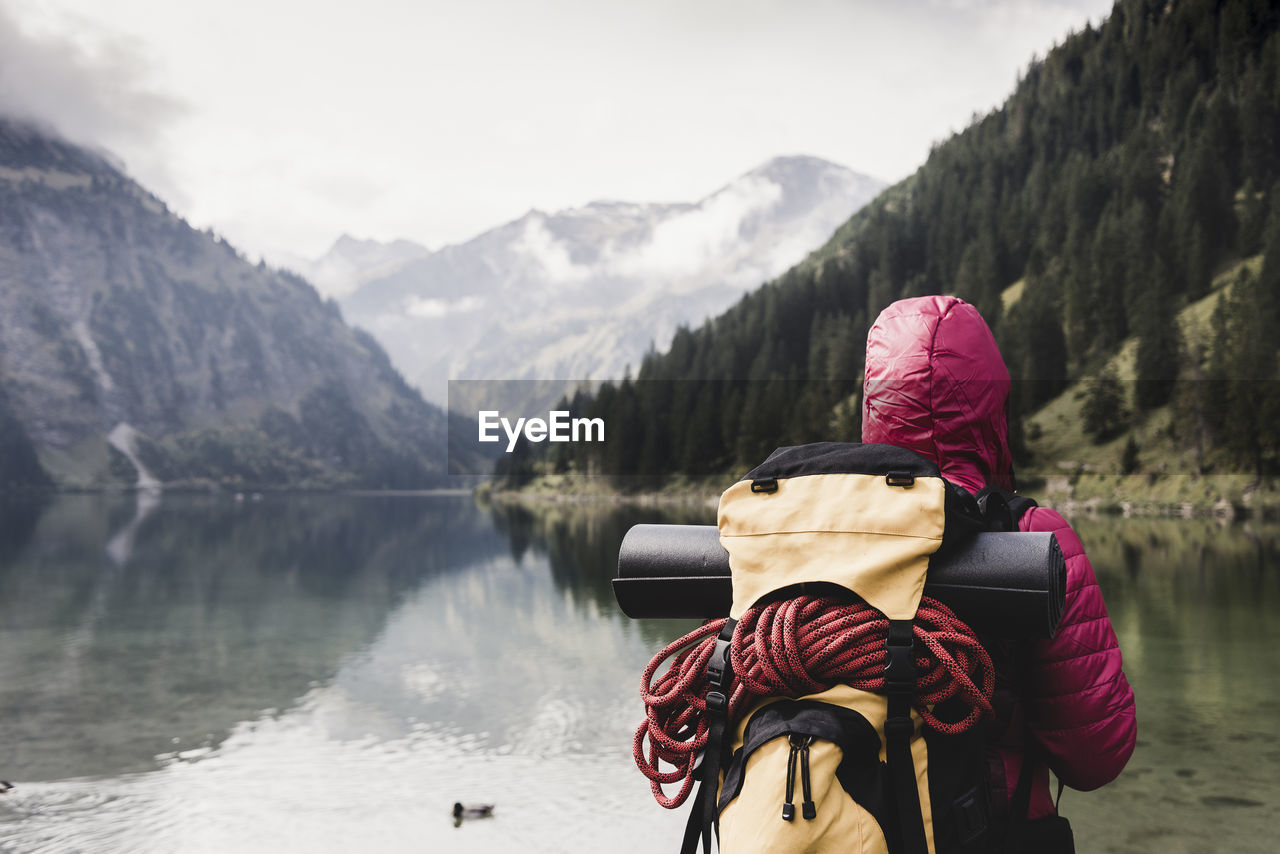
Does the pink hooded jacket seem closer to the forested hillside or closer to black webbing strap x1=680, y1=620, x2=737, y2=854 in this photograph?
black webbing strap x1=680, y1=620, x2=737, y2=854

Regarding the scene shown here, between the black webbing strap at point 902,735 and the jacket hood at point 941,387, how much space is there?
2.56 feet

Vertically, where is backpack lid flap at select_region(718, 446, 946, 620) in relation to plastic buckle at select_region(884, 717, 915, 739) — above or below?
above

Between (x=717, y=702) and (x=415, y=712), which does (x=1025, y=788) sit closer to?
(x=717, y=702)

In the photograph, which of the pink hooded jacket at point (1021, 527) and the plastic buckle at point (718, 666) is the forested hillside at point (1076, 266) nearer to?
the pink hooded jacket at point (1021, 527)

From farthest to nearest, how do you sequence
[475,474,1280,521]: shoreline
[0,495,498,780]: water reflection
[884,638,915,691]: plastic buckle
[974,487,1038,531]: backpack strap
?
[475,474,1280,521]: shoreline → [0,495,498,780]: water reflection → [974,487,1038,531]: backpack strap → [884,638,915,691]: plastic buckle

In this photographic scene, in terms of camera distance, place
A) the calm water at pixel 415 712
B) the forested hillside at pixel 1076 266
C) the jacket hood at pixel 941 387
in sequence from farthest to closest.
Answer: the forested hillside at pixel 1076 266
the calm water at pixel 415 712
the jacket hood at pixel 941 387

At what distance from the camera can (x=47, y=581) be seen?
147ft

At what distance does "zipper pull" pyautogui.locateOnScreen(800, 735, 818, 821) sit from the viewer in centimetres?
229

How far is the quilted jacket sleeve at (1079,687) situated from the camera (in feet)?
9.35

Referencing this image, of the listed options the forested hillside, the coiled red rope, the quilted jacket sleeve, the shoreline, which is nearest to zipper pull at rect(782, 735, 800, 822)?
the coiled red rope

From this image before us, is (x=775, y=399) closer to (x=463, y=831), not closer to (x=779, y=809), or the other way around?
(x=463, y=831)

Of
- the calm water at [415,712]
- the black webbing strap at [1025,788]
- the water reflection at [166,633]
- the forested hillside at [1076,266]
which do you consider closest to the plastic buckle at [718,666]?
the black webbing strap at [1025,788]

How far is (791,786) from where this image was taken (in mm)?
2305

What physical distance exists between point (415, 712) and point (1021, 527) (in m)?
19.2
